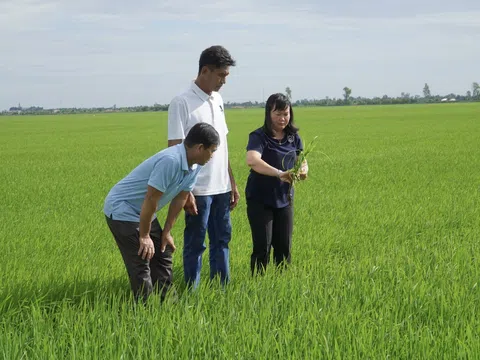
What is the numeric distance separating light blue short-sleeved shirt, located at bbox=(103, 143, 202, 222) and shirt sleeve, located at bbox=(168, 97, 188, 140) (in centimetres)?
43

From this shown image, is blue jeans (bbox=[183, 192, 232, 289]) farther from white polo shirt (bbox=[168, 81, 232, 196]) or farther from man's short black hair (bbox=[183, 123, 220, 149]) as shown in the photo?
man's short black hair (bbox=[183, 123, 220, 149])

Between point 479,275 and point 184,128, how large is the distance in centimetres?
244

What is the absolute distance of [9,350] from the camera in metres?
3.51

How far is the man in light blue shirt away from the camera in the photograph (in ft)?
14.0

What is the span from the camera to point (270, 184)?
17.7 ft

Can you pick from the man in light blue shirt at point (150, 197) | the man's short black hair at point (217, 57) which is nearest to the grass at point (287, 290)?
the man in light blue shirt at point (150, 197)

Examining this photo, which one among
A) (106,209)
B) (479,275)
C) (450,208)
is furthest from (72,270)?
(450,208)

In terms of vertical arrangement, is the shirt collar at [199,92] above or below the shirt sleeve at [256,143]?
above

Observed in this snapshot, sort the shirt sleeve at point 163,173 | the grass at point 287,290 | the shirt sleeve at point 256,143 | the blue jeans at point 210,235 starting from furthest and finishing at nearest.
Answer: the shirt sleeve at point 256,143, the blue jeans at point 210,235, the shirt sleeve at point 163,173, the grass at point 287,290

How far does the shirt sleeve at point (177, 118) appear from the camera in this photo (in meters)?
4.87

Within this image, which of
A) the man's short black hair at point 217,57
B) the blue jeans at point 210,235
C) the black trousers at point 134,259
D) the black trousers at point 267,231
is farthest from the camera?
the black trousers at point 267,231

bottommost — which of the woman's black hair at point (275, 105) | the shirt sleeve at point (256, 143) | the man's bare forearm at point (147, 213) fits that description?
the man's bare forearm at point (147, 213)

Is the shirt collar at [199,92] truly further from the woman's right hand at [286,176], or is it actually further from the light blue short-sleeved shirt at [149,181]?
the woman's right hand at [286,176]

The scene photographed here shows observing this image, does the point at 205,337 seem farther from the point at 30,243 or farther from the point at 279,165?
the point at 30,243
